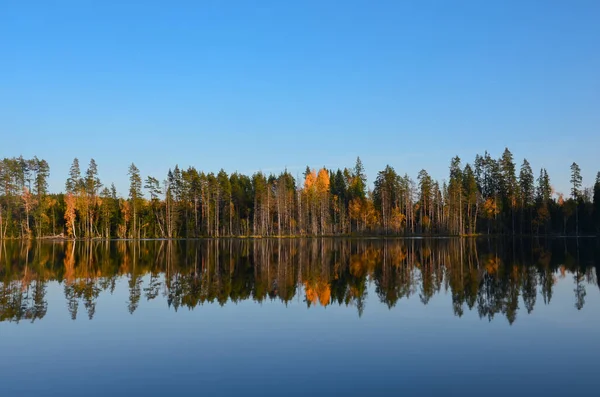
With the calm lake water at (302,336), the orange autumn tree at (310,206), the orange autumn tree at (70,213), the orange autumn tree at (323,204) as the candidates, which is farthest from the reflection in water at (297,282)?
the orange autumn tree at (323,204)

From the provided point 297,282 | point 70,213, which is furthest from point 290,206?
point 297,282

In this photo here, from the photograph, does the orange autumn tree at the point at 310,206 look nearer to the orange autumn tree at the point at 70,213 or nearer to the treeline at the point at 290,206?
the treeline at the point at 290,206

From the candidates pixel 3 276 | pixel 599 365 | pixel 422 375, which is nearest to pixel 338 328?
pixel 422 375

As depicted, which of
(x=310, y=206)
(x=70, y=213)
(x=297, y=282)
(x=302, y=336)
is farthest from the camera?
(x=310, y=206)

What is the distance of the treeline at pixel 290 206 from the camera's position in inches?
4323

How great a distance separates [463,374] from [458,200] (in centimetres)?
10952

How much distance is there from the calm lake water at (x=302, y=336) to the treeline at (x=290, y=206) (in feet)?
281

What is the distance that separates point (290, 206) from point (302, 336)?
4335 inches

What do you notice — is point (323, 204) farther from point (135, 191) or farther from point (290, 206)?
point (135, 191)

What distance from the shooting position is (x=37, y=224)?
351 ft

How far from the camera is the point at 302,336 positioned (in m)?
16.8

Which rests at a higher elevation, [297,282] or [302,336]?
[297,282]

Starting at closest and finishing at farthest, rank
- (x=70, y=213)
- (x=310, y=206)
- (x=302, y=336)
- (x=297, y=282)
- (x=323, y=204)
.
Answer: (x=302, y=336)
(x=297, y=282)
(x=70, y=213)
(x=323, y=204)
(x=310, y=206)

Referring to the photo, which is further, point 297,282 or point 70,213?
point 70,213
